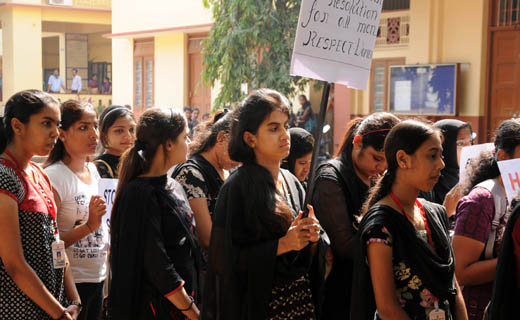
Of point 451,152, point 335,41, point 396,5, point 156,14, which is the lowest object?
point 451,152

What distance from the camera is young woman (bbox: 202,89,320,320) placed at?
2816 mm

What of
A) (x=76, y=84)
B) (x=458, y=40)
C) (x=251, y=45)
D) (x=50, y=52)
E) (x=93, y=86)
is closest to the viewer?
(x=458, y=40)

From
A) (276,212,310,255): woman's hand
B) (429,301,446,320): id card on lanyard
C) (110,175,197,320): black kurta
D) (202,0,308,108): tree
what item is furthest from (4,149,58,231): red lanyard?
(202,0,308,108): tree

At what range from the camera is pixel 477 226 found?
338cm

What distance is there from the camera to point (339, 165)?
3443mm

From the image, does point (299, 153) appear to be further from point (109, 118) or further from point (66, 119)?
point (66, 119)

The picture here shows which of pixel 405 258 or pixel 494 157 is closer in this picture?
pixel 405 258

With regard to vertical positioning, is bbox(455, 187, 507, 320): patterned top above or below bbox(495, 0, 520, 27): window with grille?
below

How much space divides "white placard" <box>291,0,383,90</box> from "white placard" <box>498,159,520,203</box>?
85cm

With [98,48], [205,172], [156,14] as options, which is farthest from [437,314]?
[98,48]

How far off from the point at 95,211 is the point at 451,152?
8.95 ft

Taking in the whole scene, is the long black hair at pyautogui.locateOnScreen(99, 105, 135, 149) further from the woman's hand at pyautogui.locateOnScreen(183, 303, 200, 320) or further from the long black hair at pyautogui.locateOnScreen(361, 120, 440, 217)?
the long black hair at pyautogui.locateOnScreen(361, 120, 440, 217)

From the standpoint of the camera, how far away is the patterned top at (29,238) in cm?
292

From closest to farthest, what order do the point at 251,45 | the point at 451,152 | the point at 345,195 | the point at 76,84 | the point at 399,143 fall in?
the point at 399,143 → the point at 345,195 → the point at 451,152 → the point at 251,45 → the point at 76,84
